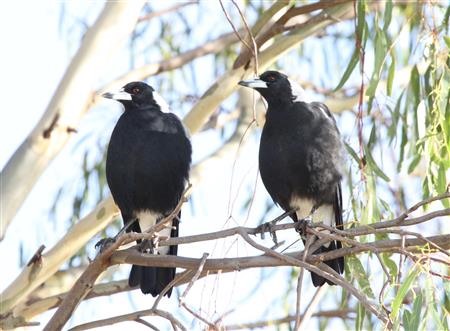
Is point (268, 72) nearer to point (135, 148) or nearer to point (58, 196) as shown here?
point (135, 148)

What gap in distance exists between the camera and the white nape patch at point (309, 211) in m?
4.42

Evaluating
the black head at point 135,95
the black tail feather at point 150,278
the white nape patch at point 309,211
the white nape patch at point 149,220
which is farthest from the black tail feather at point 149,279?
the black head at point 135,95

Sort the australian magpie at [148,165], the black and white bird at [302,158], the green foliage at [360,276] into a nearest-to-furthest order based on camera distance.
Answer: the green foliage at [360,276], the black and white bird at [302,158], the australian magpie at [148,165]

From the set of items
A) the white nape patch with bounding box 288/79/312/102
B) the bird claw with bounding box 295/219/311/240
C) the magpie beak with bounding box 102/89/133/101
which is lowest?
the bird claw with bounding box 295/219/311/240

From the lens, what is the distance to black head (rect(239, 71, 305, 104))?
4.50 meters

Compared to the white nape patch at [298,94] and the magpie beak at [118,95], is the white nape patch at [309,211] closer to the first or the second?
the white nape patch at [298,94]

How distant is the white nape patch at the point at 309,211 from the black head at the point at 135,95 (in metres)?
0.78

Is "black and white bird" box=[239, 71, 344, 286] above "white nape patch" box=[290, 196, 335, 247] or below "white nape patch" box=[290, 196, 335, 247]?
above

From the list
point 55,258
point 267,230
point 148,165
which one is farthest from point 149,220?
point 267,230

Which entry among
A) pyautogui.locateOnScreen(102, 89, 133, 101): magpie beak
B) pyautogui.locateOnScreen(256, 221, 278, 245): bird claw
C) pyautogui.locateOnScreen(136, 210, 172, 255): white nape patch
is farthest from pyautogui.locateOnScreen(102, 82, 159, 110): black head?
pyautogui.locateOnScreen(256, 221, 278, 245): bird claw

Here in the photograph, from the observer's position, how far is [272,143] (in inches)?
171

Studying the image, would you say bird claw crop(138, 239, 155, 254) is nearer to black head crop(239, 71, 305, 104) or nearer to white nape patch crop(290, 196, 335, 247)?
white nape patch crop(290, 196, 335, 247)

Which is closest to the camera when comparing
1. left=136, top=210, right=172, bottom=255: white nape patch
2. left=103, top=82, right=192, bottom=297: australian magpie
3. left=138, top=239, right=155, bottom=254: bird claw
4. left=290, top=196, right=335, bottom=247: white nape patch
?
left=138, top=239, right=155, bottom=254: bird claw

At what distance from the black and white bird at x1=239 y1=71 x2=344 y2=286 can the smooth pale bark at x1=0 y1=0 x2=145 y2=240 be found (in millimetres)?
775
